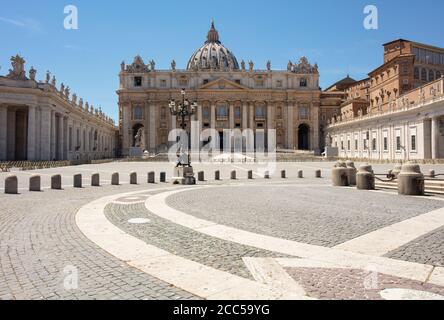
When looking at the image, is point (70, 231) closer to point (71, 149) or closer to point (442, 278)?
point (442, 278)

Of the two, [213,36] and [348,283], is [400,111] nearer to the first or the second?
[348,283]

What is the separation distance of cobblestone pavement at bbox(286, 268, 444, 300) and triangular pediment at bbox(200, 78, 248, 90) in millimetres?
81311

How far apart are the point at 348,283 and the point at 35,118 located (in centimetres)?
4489

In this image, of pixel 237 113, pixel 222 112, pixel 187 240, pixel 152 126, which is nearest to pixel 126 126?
pixel 152 126

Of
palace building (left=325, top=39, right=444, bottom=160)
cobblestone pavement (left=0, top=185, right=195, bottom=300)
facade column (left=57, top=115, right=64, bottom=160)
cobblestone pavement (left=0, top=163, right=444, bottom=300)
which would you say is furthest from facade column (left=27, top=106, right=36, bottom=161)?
palace building (left=325, top=39, right=444, bottom=160)

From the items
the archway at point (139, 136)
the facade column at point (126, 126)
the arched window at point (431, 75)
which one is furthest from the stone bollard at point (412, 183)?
the facade column at point (126, 126)

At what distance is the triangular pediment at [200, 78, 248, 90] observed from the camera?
275ft

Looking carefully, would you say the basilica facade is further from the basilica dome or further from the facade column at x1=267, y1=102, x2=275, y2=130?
the basilica dome

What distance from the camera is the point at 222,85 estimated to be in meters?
84.3

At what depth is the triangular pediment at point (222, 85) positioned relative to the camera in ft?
275

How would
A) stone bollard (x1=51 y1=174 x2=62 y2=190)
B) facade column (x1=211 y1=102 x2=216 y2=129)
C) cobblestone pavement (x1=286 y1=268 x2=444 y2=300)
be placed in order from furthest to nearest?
1. facade column (x1=211 y1=102 x2=216 y2=129)
2. stone bollard (x1=51 y1=174 x2=62 y2=190)
3. cobblestone pavement (x1=286 y1=268 x2=444 y2=300)

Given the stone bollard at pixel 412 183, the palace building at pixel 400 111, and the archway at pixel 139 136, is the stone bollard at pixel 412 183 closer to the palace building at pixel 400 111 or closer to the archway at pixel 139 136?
the palace building at pixel 400 111

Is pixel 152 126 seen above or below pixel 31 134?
above
